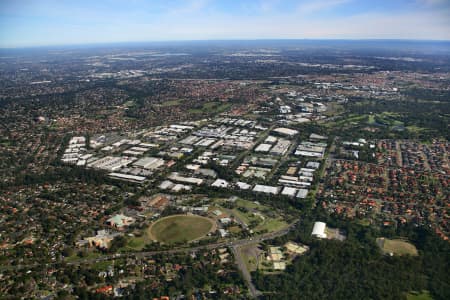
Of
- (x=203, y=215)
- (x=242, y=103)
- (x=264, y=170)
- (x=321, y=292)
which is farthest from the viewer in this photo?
(x=242, y=103)

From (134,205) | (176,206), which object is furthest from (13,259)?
(176,206)

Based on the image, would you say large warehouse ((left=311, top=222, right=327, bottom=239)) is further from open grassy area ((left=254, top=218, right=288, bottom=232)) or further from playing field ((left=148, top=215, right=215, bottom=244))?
playing field ((left=148, top=215, right=215, bottom=244))

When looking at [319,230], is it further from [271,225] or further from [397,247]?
[397,247]

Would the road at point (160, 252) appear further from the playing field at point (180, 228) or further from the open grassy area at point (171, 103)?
the open grassy area at point (171, 103)

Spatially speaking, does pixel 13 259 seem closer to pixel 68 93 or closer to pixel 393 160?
pixel 393 160

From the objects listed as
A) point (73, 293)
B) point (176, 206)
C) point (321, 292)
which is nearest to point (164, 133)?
point (176, 206)

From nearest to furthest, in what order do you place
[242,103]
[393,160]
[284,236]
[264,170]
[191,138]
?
1. [284,236]
2. [264,170]
3. [393,160]
4. [191,138]
5. [242,103]

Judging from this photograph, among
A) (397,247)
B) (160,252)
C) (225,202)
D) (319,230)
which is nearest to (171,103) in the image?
(225,202)

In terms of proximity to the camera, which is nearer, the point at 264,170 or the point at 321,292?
the point at 321,292
